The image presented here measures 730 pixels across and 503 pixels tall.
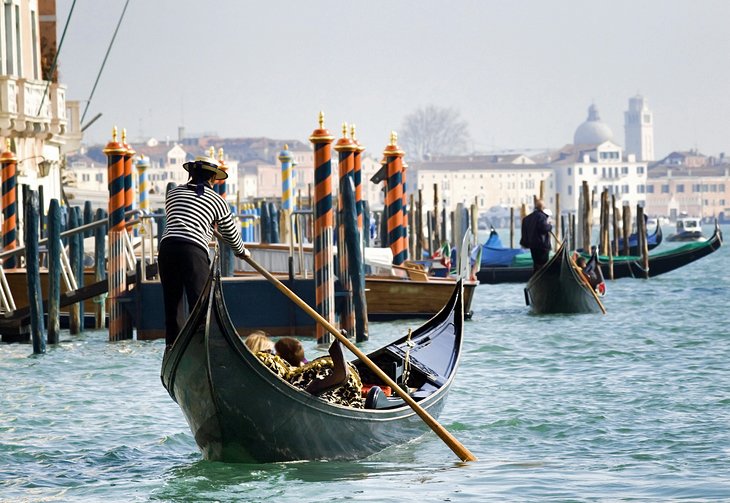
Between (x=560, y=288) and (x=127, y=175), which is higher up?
(x=127, y=175)

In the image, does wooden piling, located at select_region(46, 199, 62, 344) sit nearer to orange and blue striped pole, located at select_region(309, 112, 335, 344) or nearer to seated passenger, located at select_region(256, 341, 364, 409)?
orange and blue striped pole, located at select_region(309, 112, 335, 344)

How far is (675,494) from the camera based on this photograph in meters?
4.83

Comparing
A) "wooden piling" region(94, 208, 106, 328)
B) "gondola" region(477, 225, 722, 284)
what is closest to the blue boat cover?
"gondola" region(477, 225, 722, 284)

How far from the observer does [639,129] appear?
136250 mm

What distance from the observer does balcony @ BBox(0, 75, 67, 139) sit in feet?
50.7

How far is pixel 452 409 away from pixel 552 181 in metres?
93.3

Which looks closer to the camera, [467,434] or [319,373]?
[319,373]

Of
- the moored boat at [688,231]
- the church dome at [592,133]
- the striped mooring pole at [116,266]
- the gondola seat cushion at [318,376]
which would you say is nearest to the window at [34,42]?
the striped mooring pole at [116,266]

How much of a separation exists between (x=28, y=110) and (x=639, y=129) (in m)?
123

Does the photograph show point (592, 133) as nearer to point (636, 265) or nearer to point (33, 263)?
point (636, 265)

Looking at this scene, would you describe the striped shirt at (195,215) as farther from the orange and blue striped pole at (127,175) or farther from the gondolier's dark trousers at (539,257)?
the gondolier's dark trousers at (539,257)

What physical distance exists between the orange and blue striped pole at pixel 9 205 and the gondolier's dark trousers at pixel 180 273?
17.3ft

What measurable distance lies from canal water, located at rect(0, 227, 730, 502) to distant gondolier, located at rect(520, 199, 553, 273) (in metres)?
1.64

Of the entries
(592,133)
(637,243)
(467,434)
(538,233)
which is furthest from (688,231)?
(592,133)
